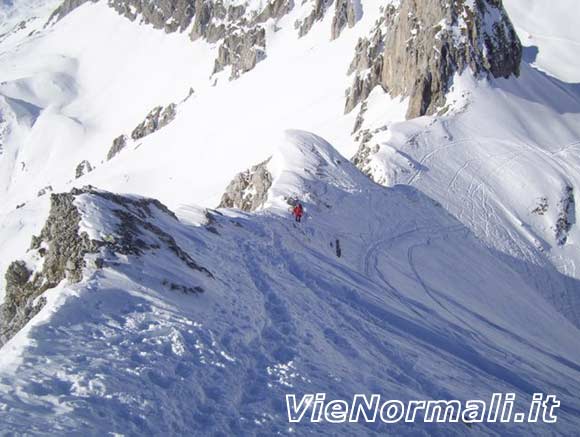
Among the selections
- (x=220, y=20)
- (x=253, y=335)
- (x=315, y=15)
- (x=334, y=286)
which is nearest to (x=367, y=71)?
(x=315, y=15)

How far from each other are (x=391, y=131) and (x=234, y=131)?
31007 millimetres

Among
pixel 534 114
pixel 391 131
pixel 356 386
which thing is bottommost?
pixel 356 386

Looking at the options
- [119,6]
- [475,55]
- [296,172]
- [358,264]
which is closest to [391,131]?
[475,55]

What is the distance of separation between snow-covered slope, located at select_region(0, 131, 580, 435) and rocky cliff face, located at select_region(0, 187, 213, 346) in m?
0.10

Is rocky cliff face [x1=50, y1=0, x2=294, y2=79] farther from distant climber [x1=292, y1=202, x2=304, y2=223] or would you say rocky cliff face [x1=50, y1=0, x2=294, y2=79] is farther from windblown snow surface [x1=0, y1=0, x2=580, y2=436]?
distant climber [x1=292, y1=202, x2=304, y2=223]

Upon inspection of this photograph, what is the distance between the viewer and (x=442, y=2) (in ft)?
169

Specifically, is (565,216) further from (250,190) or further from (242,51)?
(242,51)

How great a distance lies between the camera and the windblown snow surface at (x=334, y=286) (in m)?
8.90

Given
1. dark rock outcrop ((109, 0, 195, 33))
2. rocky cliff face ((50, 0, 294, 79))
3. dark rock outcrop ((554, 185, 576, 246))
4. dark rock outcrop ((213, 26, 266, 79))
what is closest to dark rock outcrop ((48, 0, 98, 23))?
rocky cliff face ((50, 0, 294, 79))

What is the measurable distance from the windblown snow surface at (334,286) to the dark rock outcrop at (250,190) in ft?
2.72

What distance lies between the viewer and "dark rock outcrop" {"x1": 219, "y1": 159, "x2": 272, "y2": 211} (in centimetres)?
2791

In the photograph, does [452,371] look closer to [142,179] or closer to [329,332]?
[329,332]

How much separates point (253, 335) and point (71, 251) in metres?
4.15

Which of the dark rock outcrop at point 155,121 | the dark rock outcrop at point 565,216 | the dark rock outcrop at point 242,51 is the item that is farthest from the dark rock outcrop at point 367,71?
the dark rock outcrop at point 155,121
